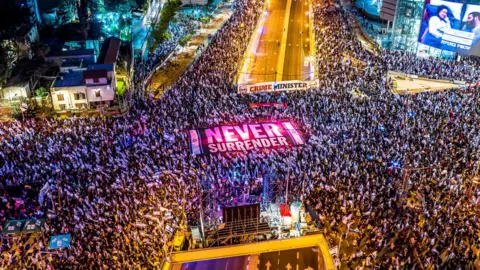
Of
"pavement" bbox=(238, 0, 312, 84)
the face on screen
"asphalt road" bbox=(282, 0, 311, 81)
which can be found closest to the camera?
the face on screen

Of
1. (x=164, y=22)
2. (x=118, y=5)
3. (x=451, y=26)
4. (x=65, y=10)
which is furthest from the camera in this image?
(x=164, y=22)

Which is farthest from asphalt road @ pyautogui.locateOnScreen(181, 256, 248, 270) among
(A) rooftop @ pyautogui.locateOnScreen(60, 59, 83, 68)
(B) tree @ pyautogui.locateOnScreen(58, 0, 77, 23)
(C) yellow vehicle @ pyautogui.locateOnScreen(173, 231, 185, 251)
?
(B) tree @ pyautogui.locateOnScreen(58, 0, 77, 23)

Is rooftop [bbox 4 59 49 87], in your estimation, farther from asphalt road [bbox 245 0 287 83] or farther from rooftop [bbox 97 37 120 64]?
asphalt road [bbox 245 0 287 83]

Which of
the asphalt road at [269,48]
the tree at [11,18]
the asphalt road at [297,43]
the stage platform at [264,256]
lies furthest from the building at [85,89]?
the stage platform at [264,256]

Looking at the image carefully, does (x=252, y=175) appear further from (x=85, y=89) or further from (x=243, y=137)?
(x=85, y=89)

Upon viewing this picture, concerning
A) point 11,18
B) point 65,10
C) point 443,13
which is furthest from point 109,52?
point 443,13

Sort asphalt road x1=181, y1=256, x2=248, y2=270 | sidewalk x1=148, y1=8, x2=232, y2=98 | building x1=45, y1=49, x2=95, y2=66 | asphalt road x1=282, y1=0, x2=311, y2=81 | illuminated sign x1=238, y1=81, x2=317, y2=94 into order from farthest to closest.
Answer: asphalt road x1=282, y1=0, x2=311, y2=81
building x1=45, y1=49, x2=95, y2=66
sidewalk x1=148, y1=8, x2=232, y2=98
illuminated sign x1=238, y1=81, x2=317, y2=94
asphalt road x1=181, y1=256, x2=248, y2=270

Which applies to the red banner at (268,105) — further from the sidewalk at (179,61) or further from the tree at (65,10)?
the tree at (65,10)
